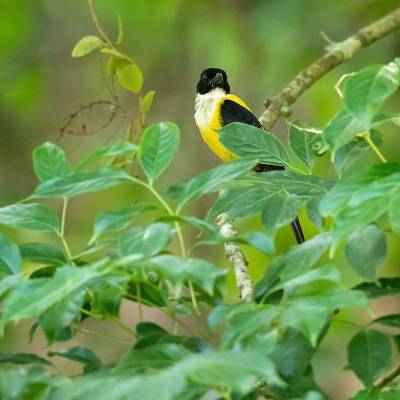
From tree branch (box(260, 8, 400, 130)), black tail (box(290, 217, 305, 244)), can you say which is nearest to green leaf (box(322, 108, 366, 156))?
tree branch (box(260, 8, 400, 130))

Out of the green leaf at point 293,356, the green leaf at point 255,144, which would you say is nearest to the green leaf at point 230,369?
the green leaf at point 293,356

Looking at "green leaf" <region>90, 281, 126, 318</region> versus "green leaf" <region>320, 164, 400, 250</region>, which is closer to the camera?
"green leaf" <region>320, 164, 400, 250</region>

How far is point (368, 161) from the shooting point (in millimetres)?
4199

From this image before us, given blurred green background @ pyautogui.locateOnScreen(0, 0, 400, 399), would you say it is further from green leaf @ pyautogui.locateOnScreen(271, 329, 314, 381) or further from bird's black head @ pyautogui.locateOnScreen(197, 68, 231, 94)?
green leaf @ pyautogui.locateOnScreen(271, 329, 314, 381)

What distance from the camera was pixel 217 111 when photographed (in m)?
4.55

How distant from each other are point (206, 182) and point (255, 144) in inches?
17.1

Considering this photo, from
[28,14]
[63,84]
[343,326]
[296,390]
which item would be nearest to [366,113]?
[296,390]

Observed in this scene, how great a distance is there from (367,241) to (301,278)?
192 millimetres

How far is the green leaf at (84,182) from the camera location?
1426 mm

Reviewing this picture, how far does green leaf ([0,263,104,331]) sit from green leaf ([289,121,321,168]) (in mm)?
786

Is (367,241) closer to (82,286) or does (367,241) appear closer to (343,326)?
(82,286)

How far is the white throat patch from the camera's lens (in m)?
4.56

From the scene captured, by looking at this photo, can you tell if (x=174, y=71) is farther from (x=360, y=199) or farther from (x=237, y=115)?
(x=360, y=199)

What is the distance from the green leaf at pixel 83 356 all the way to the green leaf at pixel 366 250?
16.5 inches
